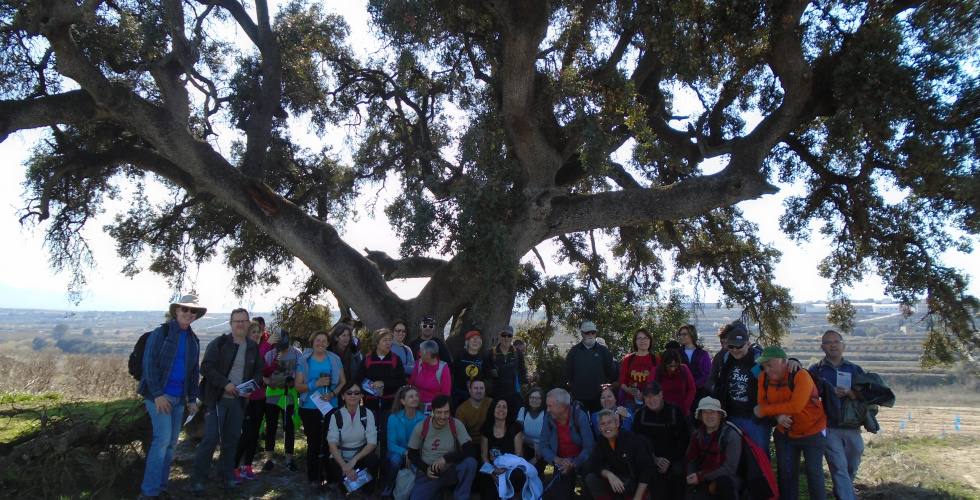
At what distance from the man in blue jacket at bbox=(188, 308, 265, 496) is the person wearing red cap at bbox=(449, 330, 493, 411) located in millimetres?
2362

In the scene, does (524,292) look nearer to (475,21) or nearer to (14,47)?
(475,21)

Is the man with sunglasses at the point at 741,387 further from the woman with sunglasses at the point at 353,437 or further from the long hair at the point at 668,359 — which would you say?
the woman with sunglasses at the point at 353,437

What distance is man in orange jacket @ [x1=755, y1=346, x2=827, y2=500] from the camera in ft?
17.5

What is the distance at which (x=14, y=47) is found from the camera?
982 centimetres

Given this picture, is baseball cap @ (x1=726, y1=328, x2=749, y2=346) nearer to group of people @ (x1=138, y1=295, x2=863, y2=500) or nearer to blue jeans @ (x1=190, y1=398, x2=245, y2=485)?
group of people @ (x1=138, y1=295, x2=863, y2=500)

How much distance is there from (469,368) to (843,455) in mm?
4005

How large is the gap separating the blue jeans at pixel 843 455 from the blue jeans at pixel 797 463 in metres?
0.30

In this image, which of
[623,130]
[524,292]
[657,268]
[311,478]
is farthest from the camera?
[657,268]

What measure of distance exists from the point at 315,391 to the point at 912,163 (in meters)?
8.56

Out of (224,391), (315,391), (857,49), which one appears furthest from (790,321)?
(224,391)

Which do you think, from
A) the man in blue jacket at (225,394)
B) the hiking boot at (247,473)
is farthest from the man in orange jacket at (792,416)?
the hiking boot at (247,473)

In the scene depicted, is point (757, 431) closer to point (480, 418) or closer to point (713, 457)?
point (713, 457)

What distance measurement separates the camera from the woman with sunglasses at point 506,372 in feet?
22.9

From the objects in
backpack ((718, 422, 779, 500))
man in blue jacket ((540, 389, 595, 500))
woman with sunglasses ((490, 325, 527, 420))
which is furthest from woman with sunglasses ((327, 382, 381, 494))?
backpack ((718, 422, 779, 500))
